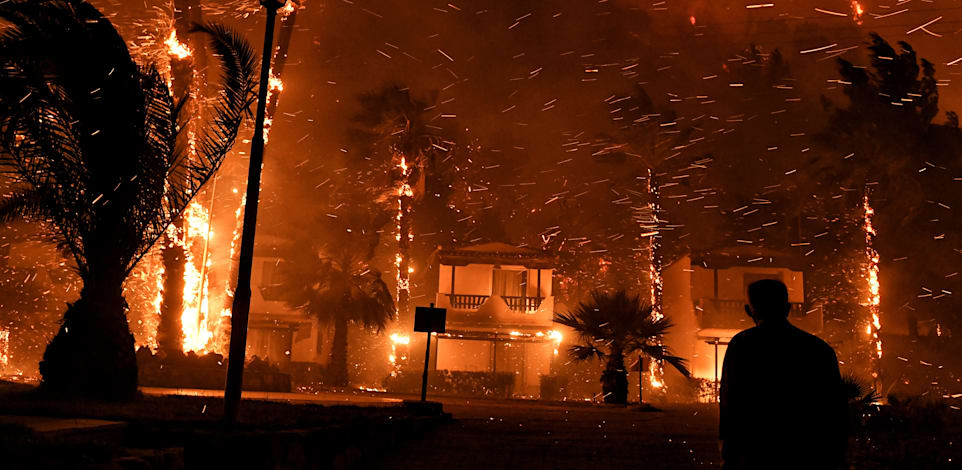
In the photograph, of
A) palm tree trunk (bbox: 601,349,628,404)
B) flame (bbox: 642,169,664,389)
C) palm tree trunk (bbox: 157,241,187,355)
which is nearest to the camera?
palm tree trunk (bbox: 157,241,187,355)

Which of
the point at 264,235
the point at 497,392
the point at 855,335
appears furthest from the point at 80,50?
the point at 855,335

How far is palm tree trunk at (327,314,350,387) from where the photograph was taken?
35750 mm

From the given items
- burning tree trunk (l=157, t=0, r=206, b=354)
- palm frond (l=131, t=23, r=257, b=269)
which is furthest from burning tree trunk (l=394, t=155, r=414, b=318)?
palm frond (l=131, t=23, r=257, b=269)

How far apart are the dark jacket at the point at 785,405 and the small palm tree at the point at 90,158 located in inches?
403

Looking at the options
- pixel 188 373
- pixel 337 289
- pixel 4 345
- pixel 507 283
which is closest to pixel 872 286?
pixel 507 283

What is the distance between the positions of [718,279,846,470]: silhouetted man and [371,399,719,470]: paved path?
579 cm

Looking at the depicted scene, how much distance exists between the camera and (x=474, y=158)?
4553 cm

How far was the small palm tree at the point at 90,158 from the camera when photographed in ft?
38.3

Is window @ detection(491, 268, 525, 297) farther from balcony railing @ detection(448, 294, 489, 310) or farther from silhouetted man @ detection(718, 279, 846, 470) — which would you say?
silhouetted man @ detection(718, 279, 846, 470)

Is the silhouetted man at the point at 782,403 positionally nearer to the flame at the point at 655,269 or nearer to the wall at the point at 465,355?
A: the flame at the point at 655,269

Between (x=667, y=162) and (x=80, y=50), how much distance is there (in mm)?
32404

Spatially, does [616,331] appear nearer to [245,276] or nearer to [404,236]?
[404,236]

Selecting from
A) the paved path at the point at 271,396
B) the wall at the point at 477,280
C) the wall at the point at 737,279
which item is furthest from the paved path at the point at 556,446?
the wall at the point at 737,279

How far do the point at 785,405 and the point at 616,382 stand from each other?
77.8 ft
